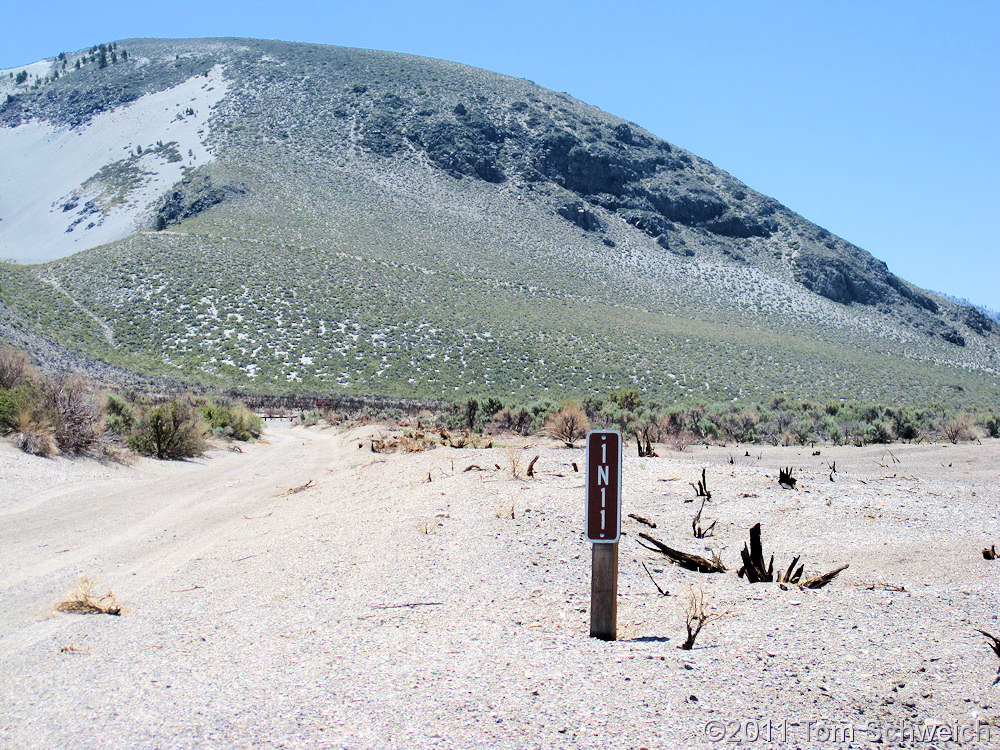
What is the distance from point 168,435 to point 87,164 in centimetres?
9609

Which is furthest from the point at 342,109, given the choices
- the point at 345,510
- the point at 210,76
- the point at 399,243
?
the point at 345,510

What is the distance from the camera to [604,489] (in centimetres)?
477

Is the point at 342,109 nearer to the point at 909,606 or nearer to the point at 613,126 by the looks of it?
the point at 613,126

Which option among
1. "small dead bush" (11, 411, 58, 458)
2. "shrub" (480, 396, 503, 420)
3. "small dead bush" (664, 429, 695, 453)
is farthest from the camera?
"shrub" (480, 396, 503, 420)

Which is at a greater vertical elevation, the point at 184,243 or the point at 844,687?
the point at 184,243

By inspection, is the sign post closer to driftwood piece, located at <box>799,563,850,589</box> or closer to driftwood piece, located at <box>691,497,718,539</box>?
driftwood piece, located at <box>799,563,850,589</box>

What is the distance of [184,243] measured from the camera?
204 feet

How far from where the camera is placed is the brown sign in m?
4.76

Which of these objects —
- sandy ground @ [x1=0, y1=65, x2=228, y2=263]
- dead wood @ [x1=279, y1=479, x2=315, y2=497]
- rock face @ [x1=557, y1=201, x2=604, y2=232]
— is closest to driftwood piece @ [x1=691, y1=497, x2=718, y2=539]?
dead wood @ [x1=279, y1=479, x2=315, y2=497]

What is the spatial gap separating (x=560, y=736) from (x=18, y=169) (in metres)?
119

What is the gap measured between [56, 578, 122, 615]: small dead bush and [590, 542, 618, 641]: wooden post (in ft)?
11.8

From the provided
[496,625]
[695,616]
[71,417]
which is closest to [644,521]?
[496,625]

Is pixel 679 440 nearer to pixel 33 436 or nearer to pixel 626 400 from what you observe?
pixel 626 400

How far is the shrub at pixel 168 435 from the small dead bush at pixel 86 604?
34.9ft
